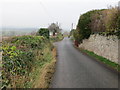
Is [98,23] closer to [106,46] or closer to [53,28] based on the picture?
[106,46]

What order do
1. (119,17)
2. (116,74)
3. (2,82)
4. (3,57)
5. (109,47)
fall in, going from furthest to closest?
(109,47) < (119,17) < (116,74) < (3,57) < (2,82)

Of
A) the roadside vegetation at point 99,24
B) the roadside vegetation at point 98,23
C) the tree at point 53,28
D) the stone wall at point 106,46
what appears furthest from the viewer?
the tree at point 53,28

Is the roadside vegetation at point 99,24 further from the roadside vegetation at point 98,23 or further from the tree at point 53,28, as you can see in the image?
the tree at point 53,28

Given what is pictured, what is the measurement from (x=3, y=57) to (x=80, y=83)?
389cm

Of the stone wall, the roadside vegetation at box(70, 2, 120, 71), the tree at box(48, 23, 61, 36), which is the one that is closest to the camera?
the roadside vegetation at box(70, 2, 120, 71)

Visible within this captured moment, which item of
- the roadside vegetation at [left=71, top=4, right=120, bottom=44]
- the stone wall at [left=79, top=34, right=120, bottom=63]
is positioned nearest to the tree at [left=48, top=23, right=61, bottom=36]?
the roadside vegetation at [left=71, top=4, right=120, bottom=44]

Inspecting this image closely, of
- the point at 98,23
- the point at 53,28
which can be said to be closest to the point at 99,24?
the point at 98,23

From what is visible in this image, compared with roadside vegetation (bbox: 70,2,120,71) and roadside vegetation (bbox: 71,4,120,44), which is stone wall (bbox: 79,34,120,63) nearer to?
roadside vegetation (bbox: 70,2,120,71)

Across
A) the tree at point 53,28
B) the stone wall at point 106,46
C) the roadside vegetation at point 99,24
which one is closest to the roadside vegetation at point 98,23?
the roadside vegetation at point 99,24

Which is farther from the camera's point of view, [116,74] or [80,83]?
[116,74]

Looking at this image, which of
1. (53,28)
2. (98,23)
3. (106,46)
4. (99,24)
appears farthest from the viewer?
(53,28)

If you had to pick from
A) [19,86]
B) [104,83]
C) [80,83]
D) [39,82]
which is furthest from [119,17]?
[19,86]

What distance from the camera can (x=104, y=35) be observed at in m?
10.3

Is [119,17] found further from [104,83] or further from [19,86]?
[19,86]
